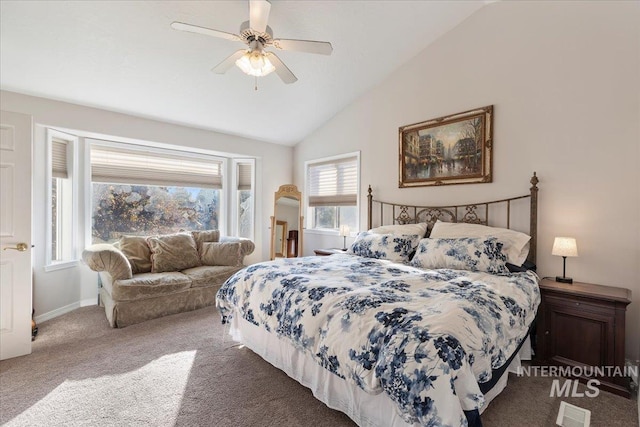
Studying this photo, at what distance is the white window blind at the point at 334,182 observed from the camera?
4691mm

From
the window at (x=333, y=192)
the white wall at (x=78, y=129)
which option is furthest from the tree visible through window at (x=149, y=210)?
the window at (x=333, y=192)

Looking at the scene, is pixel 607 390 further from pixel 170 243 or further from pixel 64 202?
pixel 64 202

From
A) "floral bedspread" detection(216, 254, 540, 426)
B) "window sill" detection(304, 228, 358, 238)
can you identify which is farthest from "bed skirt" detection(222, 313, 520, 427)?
"window sill" detection(304, 228, 358, 238)

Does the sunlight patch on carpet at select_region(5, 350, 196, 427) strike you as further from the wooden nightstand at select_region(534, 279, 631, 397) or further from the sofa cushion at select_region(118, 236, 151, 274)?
the wooden nightstand at select_region(534, 279, 631, 397)

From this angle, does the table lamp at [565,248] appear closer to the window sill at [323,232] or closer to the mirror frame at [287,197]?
the window sill at [323,232]

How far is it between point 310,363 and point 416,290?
875mm

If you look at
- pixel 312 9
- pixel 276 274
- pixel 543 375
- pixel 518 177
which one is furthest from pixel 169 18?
pixel 543 375

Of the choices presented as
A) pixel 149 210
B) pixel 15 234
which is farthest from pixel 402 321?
pixel 149 210

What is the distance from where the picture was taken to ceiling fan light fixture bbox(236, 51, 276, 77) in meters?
2.42

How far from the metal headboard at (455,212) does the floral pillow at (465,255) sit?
1.76 ft

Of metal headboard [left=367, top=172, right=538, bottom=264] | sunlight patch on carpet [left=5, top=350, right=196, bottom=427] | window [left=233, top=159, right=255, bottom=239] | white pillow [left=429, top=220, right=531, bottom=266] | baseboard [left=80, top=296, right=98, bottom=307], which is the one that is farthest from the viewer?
window [left=233, top=159, right=255, bottom=239]

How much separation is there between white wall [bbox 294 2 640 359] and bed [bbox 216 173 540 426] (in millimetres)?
241

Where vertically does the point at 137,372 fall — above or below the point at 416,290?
below

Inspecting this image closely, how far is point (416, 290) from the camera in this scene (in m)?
2.07
